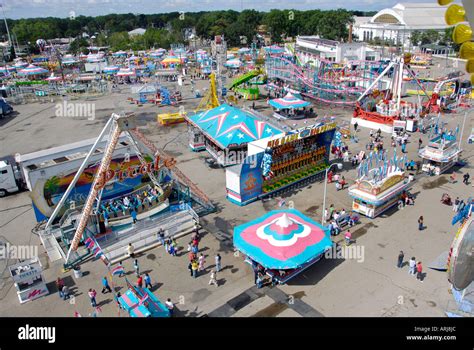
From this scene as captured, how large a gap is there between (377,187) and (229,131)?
12585 millimetres

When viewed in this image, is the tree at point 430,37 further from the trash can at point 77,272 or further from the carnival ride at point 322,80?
the trash can at point 77,272

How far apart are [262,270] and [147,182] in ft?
33.0

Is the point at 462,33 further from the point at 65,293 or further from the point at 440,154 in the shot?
the point at 440,154

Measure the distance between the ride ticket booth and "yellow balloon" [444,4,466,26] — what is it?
1817 centimetres

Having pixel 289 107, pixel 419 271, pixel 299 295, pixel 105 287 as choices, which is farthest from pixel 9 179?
pixel 289 107

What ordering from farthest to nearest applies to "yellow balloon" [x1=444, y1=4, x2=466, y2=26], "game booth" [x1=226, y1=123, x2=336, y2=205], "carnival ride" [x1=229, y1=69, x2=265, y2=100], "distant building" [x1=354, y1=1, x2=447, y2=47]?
"distant building" [x1=354, y1=1, x2=447, y2=47] < "carnival ride" [x1=229, y1=69, x2=265, y2=100] < "game booth" [x1=226, y1=123, x2=336, y2=205] < "yellow balloon" [x1=444, y1=4, x2=466, y2=26]

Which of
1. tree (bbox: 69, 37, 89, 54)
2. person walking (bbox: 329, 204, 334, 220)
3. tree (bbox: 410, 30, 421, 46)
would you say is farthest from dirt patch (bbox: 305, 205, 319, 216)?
tree (bbox: 69, 37, 89, 54)

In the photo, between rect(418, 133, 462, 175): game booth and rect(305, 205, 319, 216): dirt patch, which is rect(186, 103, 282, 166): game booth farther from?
rect(418, 133, 462, 175): game booth

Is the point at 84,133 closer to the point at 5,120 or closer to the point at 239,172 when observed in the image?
the point at 5,120

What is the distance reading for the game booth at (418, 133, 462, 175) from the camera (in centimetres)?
2784

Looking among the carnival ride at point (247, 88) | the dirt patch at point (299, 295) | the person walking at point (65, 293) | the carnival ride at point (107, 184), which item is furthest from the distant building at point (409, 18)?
the person walking at point (65, 293)
